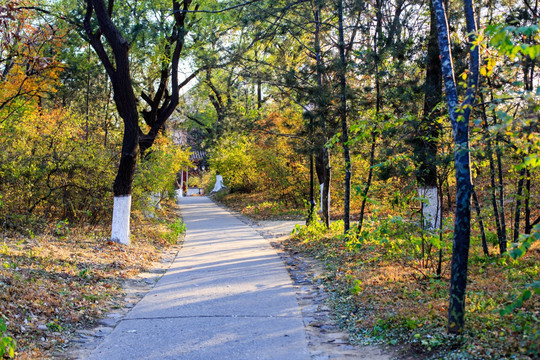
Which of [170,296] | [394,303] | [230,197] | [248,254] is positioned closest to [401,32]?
[248,254]

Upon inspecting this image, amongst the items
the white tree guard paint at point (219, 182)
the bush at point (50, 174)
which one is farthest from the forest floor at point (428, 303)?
the white tree guard paint at point (219, 182)

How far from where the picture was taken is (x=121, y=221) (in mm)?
11398

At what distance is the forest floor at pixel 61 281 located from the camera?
17.3ft

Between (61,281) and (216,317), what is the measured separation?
2854 millimetres

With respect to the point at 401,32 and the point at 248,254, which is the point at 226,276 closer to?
the point at 248,254

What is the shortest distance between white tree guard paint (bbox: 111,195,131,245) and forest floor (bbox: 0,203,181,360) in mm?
336

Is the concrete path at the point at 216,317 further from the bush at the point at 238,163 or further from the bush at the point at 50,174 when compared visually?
the bush at the point at 238,163

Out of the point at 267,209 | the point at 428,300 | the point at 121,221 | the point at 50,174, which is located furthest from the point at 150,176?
the point at 428,300

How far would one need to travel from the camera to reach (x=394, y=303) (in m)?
6.11

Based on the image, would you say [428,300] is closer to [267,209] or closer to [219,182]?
[267,209]

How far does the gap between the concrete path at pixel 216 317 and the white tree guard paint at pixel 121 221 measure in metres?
1.85

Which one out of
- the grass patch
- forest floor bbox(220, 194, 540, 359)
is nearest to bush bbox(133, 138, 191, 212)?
the grass patch

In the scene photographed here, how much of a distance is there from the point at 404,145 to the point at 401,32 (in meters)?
3.75

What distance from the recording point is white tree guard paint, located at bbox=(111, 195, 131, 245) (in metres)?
11.4
